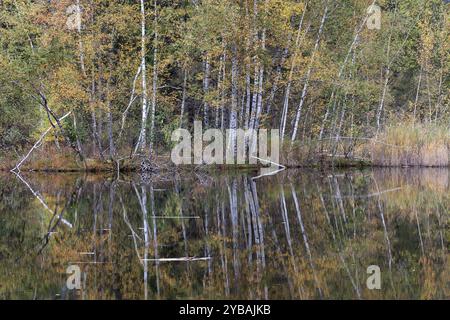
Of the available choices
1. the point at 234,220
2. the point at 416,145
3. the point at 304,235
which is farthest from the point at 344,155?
the point at 304,235

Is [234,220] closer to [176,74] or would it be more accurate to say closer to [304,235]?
[304,235]

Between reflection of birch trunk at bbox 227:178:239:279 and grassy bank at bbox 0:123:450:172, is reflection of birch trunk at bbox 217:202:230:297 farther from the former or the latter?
grassy bank at bbox 0:123:450:172

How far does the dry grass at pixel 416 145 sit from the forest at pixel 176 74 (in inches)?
1.7

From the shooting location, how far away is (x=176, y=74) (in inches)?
1193

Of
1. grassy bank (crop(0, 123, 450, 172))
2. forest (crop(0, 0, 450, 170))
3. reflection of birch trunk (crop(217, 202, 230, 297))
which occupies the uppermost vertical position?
forest (crop(0, 0, 450, 170))

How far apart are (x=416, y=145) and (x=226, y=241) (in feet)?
56.7

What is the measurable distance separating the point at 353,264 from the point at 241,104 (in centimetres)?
2154

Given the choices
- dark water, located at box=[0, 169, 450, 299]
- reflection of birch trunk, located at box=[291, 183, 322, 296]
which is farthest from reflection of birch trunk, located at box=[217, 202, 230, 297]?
reflection of birch trunk, located at box=[291, 183, 322, 296]

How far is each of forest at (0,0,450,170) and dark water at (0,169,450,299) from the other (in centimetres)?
682

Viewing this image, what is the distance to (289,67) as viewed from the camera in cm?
2573

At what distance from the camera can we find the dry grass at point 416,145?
25.2 meters

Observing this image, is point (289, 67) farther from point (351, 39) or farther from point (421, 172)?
point (421, 172)

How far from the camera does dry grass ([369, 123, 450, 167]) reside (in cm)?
2520
